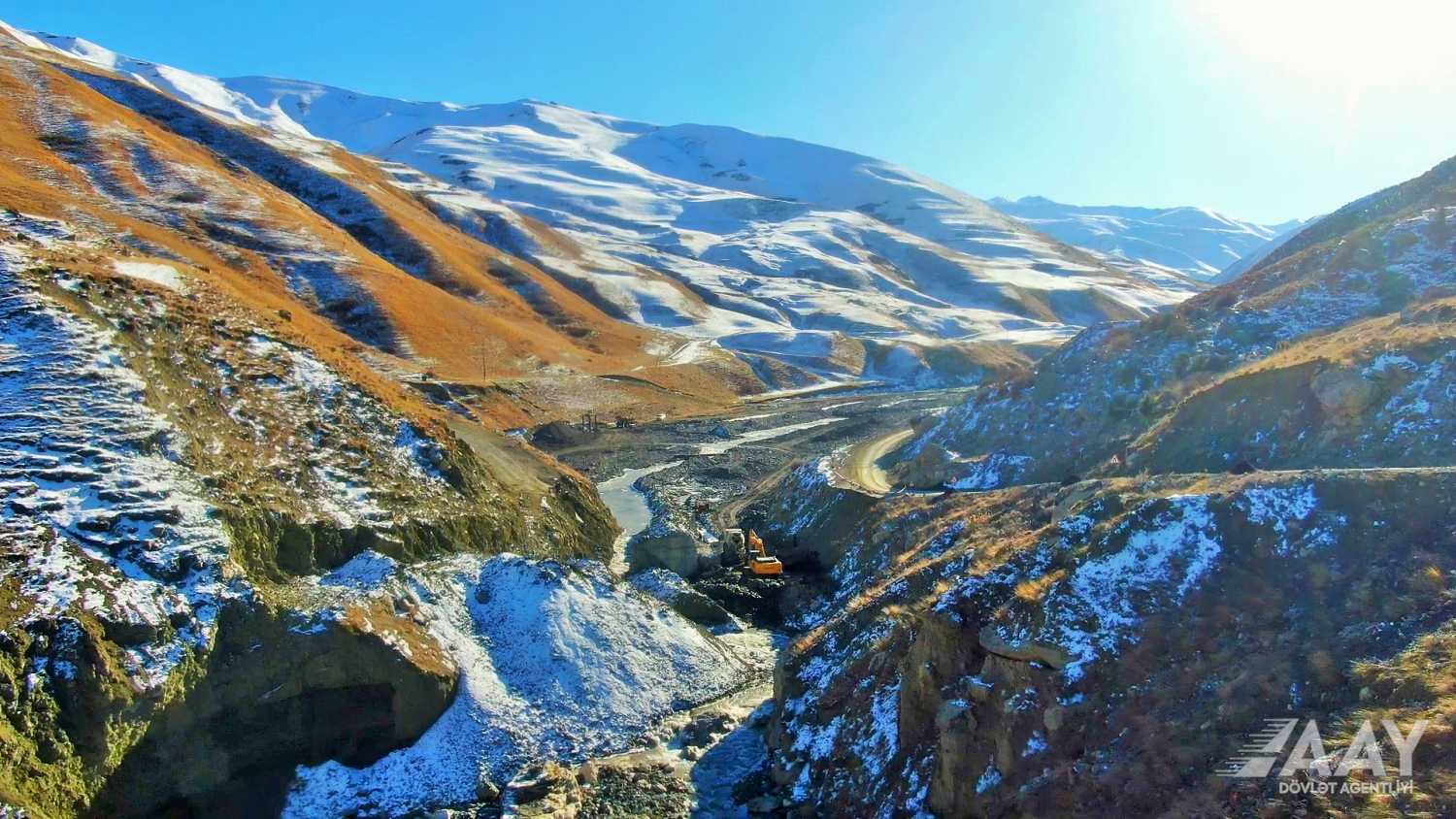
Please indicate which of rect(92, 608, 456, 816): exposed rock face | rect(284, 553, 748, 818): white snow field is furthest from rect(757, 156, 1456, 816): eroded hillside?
rect(92, 608, 456, 816): exposed rock face

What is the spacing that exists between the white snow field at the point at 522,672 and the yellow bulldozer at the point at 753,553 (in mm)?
8860

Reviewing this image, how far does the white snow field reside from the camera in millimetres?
21016

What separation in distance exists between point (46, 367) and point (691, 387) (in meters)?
83.3

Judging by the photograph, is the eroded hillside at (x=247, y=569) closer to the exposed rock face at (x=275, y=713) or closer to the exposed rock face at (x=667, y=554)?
the exposed rock face at (x=275, y=713)

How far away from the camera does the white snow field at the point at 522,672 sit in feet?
68.9

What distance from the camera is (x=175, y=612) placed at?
66.6 feet

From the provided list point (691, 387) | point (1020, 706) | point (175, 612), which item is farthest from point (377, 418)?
point (691, 387)

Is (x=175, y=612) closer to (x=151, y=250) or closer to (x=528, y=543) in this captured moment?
(x=528, y=543)

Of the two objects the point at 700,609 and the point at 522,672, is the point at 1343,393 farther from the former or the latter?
the point at 522,672

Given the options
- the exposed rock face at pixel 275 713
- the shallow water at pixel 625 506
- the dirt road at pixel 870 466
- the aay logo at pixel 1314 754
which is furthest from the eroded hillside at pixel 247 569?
the aay logo at pixel 1314 754

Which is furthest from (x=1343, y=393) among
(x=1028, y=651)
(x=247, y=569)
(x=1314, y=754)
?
(x=247, y=569)

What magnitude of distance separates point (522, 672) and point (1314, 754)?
19.8 metres

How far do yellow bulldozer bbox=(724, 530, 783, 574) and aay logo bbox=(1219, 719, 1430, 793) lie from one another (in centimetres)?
2566

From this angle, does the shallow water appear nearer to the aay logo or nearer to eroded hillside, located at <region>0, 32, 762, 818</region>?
eroded hillside, located at <region>0, 32, 762, 818</region>
